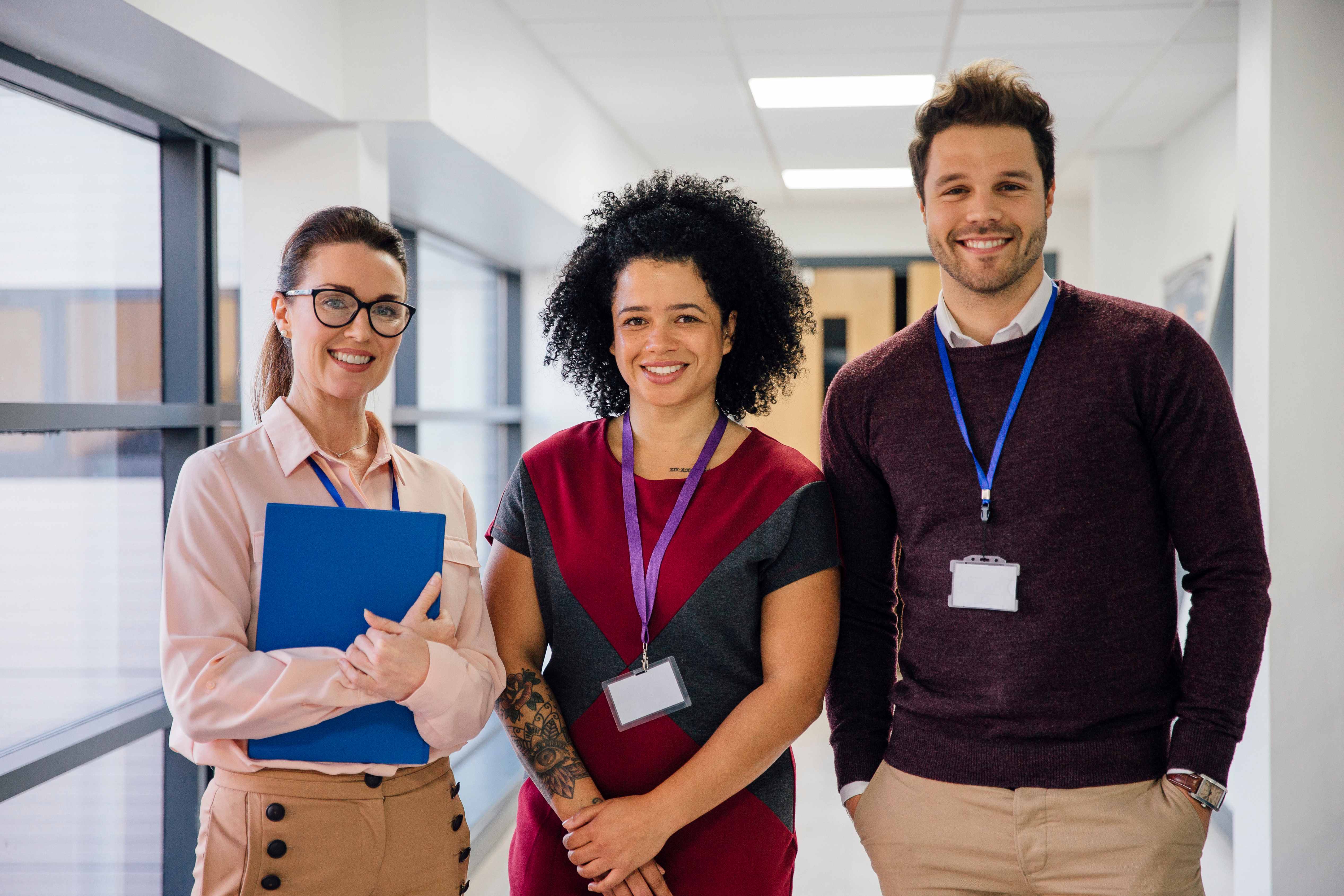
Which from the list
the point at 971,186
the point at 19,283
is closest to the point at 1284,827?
the point at 971,186

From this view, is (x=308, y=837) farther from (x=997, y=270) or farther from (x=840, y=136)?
(x=840, y=136)

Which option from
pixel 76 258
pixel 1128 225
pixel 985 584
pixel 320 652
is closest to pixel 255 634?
pixel 320 652

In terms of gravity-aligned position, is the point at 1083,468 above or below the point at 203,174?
below

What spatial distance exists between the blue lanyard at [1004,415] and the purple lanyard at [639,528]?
1.28 feet

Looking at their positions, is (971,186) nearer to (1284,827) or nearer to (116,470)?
(116,470)

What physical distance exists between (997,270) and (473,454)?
13.8 feet

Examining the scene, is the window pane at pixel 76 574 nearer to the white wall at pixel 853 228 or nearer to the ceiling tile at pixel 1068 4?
the ceiling tile at pixel 1068 4

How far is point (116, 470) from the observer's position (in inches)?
106

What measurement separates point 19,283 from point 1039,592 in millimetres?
2277

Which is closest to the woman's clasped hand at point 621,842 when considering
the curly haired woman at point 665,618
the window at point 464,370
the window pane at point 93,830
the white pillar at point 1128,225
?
the curly haired woman at point 665,618

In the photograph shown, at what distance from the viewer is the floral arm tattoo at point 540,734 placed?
62.3 inches

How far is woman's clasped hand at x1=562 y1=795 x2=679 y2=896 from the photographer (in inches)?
59.7

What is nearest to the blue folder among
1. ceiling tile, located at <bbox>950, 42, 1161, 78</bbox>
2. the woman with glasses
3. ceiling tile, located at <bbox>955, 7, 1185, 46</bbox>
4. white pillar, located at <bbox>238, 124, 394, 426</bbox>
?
the woman with glasses

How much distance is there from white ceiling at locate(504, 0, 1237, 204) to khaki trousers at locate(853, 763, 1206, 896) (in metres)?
2.95
